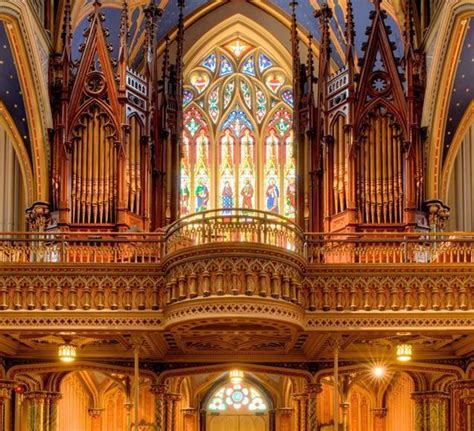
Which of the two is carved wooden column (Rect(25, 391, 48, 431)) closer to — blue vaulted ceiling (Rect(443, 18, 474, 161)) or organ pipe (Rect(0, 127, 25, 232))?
organ pipe (Rect(0, 127, 25, 232))

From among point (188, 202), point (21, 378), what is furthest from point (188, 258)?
point (188, 202)

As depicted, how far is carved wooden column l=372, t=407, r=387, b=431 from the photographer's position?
25609 millimetres

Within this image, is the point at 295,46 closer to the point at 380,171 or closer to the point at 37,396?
the point at 380,171

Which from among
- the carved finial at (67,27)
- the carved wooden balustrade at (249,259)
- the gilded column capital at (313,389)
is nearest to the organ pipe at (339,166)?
the gilded column capital at (313,389)

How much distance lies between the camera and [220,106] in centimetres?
2764

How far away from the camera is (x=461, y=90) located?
880 inches

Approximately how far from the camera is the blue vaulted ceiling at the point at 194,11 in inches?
958

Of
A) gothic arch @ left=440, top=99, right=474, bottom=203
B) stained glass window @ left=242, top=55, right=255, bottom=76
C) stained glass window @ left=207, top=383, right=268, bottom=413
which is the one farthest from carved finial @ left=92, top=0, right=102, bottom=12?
stained glass window @ left=207, top=383, right=268, bottom=413

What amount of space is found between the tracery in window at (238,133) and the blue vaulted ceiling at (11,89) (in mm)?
5486

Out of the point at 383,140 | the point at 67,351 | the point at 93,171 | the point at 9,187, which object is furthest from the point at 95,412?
the point at 383,140

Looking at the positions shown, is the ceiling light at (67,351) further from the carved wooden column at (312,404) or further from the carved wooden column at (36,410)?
the carved wooden column at (312,404)

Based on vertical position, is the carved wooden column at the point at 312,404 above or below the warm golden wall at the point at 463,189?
below

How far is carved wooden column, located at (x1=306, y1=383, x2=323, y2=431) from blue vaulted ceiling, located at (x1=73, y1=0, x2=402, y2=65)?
8.11m

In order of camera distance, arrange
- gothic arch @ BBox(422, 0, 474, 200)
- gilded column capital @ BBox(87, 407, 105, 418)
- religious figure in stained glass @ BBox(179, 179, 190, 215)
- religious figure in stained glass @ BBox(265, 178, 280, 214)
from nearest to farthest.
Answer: gothic arch @ BBox(422, 0, 474, 200)
gilded column capital @ BBox(87, 407, 105, 418)
religious figure in stained glass @ BBox(179, 179, 190, 215)
religious figure in stained glass @ BBox(265, 178, 280, 214)
